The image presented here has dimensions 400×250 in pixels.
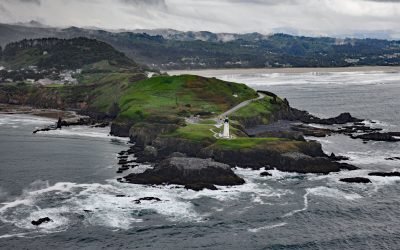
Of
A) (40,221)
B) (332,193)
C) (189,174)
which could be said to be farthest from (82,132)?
(332,193)

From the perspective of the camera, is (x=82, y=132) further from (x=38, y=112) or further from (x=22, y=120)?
(x=38, y=112)

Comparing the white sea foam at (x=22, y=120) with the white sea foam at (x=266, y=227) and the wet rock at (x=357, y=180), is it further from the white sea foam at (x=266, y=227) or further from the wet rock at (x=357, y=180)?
the white sea foam at (x=266, y=227)

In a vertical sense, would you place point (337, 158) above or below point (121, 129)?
below

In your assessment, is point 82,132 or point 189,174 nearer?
point 189,174

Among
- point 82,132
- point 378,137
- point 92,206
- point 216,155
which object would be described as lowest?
point 92,206

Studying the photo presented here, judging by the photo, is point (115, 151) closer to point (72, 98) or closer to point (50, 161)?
point (50, 161)

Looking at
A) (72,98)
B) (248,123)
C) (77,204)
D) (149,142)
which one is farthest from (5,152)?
(72,98)

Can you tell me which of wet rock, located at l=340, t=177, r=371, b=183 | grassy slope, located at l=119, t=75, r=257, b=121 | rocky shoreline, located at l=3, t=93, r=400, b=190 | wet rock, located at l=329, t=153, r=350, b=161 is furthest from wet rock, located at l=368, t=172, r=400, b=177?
grassy slope, located at l=119, t=75, r=257, b=121

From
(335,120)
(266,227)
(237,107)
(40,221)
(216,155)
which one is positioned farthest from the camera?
(335,120)
